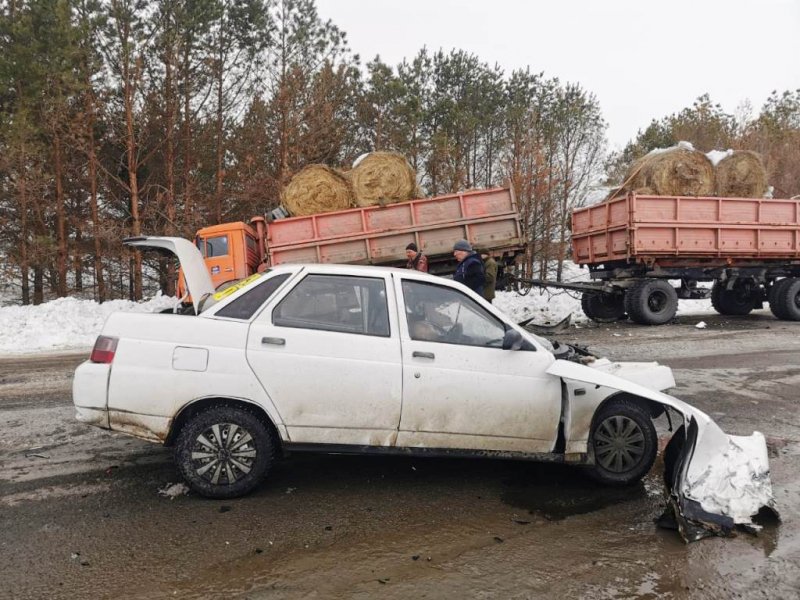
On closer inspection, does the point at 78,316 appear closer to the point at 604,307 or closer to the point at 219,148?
the point at 219,148

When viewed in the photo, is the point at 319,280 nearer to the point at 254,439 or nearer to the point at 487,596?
the point at 254,439

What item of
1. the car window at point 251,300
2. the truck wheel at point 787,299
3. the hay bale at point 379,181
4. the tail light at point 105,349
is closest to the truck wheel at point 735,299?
the truck wheel at point 787,299

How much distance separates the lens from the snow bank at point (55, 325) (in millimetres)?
11102

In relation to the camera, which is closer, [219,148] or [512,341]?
[512,341]

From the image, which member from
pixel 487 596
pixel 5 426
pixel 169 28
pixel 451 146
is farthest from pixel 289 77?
pixel 487 596

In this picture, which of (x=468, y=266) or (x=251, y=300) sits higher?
(x=468, y=266)

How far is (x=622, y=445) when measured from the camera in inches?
145

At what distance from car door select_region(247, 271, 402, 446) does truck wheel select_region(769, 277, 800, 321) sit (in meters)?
12.7

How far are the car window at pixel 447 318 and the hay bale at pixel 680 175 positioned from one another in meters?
9.15

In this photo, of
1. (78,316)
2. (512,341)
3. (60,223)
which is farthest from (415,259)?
(60,223)

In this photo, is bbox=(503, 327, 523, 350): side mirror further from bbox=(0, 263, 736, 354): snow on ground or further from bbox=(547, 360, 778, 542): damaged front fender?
bbox=(0, 263, 736, 354): snow on ground

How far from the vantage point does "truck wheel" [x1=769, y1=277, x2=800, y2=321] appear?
1246 centimetres

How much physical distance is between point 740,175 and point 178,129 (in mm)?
15572

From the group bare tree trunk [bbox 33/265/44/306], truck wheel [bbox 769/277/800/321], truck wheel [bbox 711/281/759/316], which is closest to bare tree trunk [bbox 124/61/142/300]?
bare tree trunk [bbox 33/265/44/306]
